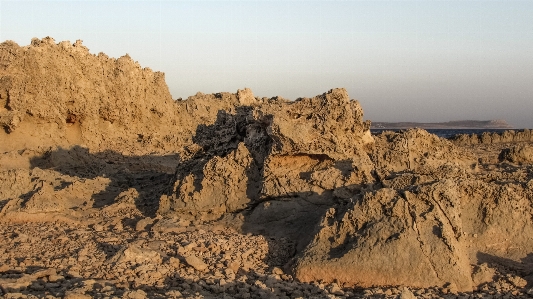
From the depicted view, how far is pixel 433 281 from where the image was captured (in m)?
4.75

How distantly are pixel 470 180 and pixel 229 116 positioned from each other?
11.6 ft

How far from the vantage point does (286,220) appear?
20.3 feet

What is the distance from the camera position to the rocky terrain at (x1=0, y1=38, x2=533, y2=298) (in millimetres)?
4758

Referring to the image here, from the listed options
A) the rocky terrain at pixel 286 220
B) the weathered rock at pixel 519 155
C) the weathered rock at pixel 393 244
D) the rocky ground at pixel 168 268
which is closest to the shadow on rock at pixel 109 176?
the rocky terrain at pixel 286 220

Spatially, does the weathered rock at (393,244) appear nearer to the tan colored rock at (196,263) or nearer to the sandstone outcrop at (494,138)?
the tan colored rock at (196,263)

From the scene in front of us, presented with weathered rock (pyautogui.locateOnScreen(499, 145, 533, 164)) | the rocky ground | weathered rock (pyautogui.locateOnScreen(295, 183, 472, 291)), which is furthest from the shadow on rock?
weathered rock (pyautogui.locateOnScreen(499, 145, 533, 164))

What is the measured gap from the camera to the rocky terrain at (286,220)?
4758 mm

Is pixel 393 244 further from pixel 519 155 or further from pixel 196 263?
pixel 519 155

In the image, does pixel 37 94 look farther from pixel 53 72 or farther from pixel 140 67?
pixel 140 67

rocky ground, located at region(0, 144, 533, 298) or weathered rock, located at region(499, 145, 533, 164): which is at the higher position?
weathered rock, located at region(499, 145, 533, 164)

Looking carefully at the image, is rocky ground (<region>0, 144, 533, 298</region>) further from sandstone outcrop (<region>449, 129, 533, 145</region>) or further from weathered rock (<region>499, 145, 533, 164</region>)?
sandstone outcrop (<region>449, 129, 533, 145</region>)

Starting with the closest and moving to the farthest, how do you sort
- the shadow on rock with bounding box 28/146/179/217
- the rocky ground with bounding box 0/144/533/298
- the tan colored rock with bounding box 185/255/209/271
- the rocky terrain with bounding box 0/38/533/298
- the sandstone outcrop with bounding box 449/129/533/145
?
1. the rocky ground with bounding box 0/144/533/298
2. the rocky terrain with bounding box 0/38/533/298
3. the tan colored rock with bounding box 185/255/209/271
4. the shadow on rock with bounding box 28/146/179/217
5. the sandstone outcrop with bounding box 449/129/533/145

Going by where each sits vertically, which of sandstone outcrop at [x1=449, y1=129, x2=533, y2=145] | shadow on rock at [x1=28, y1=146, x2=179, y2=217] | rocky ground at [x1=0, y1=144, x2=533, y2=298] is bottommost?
rocky ground at [x1=0, y1=144, x2=533, y2=298]

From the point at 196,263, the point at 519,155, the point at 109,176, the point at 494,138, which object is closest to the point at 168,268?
the point at 196,263
